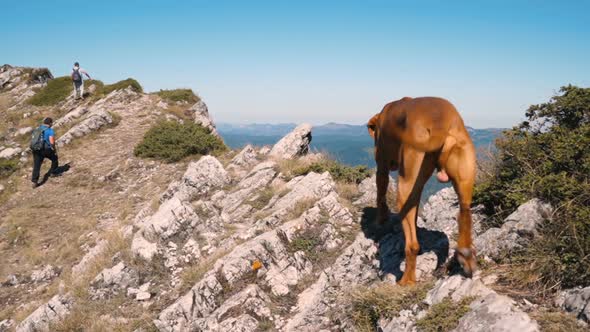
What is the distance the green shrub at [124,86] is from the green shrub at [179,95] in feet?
6.30

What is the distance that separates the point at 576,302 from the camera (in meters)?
4.18

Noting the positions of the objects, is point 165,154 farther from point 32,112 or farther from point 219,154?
point 32,112

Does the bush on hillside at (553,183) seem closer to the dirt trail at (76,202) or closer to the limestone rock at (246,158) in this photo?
the limestone rock at (246,158)

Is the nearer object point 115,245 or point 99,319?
point 99,319

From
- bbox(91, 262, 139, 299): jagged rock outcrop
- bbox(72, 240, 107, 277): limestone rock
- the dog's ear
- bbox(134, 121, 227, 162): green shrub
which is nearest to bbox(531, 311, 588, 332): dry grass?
the dog's ear

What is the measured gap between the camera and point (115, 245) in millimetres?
9664

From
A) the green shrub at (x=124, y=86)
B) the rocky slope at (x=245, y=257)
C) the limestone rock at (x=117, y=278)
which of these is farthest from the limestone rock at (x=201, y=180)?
A: the green shrub at (x=124, y=86)

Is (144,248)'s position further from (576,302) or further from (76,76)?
(76,76)

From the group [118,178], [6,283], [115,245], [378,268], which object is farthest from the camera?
[118,178]

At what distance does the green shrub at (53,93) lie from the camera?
30.8m

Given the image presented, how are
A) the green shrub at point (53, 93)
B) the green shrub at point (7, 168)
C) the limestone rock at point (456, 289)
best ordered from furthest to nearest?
the green shrub at point (53, 93), the green shrub at point (7, 168), the limestone rock at point (456, 289)

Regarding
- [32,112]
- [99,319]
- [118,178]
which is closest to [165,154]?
[118,178]

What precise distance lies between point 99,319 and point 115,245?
2704 mm

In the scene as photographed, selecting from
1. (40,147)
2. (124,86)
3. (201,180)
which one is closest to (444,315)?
(201,180)
